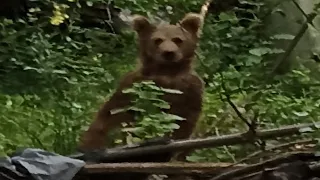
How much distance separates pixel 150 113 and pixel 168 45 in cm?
56

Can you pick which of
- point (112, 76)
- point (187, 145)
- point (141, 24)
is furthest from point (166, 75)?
point (112, 76)

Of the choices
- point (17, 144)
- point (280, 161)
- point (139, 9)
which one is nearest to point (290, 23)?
point (139, 9)

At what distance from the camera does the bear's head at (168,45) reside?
10.5 ft

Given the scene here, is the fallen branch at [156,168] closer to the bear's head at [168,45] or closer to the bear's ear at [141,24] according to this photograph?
the bear's head at [168,45]

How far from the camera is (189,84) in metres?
3.12

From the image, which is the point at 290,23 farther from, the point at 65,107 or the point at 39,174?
the point at 39,174

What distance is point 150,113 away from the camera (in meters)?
2.69

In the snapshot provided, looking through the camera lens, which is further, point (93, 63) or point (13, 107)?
point (93, 63)

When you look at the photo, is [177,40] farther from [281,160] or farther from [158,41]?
[281,160]

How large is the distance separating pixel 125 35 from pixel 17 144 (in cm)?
225

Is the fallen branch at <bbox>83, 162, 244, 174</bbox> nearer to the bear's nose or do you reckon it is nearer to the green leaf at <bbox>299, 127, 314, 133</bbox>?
the green leaf at <bbox>299, 127, 314, 133</bbox>

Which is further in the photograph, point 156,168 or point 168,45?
point 168,45

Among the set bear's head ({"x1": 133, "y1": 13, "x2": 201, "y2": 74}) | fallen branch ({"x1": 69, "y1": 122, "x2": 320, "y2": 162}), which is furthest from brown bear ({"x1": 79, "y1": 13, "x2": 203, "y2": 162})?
fallen branch ({"x1": 69, "y1": 122, "x2": 320, "y2": 162})

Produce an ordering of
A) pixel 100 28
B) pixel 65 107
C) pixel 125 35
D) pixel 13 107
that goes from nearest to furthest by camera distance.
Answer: pixel 65 107
pixel 13 107
pixel 125 35
pixel 100 28
